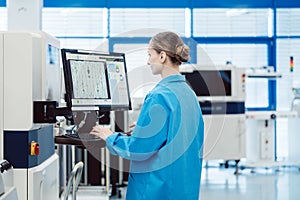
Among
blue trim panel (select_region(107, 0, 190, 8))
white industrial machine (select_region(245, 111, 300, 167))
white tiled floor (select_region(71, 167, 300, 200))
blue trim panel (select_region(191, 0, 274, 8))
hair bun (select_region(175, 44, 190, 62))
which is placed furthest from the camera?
blue trim panel (select_region(191, 0, 274, 8))

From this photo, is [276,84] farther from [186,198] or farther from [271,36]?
[186,198]

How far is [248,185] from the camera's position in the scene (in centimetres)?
575

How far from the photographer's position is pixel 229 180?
6.11 m

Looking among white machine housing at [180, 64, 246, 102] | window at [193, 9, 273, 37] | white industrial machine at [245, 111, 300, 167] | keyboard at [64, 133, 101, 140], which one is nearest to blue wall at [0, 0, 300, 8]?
window at [193, 9, 273, 37]

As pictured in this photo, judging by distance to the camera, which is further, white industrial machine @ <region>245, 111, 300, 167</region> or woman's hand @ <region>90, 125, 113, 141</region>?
white industrial machine @ <region>245, 111, 300, 167</region>

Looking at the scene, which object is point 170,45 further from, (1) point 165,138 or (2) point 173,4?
(2) point 173,4

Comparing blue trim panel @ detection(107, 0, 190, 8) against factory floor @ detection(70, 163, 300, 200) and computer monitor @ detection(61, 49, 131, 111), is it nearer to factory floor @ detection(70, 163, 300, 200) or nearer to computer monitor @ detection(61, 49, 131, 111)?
factory floor @ detection(70, 163, 300, 200)

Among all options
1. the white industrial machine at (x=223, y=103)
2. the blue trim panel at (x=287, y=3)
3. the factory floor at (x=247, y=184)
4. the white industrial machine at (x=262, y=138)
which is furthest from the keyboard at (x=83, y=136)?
the blue trim panel at (x=287, y=3)

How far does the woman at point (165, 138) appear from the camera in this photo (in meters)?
2.14

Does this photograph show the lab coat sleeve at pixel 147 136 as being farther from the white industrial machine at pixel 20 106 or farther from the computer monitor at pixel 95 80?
Result: the white industrial machine at pixel 20 106

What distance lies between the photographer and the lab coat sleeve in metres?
2.13

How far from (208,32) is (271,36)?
1.12 meters

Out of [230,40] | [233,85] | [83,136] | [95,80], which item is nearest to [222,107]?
[233,85]

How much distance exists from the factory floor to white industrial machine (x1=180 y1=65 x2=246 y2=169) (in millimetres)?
341
